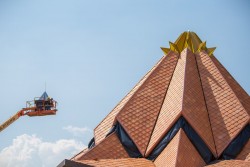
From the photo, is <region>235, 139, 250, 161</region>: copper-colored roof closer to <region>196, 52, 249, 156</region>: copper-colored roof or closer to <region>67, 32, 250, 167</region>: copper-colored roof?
<region>67, 32, 250, 167</region>: copper-colored roof

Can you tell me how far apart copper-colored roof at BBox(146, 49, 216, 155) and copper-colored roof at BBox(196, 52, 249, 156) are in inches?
12.0

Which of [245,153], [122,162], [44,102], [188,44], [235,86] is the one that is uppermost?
[188,44]

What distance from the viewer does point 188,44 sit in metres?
30.0

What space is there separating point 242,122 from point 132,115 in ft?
18.2

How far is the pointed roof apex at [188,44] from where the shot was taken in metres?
29.7

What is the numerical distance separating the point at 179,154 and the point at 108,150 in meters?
3.99

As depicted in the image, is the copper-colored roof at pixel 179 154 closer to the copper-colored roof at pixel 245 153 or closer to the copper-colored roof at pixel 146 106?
the copper-colored roof at pixel 146 106

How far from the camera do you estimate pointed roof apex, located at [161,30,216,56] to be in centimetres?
2967

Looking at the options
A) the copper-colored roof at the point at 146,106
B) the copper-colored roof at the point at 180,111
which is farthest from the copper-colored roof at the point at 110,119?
the copper-colored roof at the point at 146,106

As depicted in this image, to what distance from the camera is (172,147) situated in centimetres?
2336

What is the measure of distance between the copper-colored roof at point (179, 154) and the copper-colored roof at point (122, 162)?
525mm

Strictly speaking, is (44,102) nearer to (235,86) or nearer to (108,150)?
(108,150)

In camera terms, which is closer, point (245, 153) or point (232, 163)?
point (232, 163)

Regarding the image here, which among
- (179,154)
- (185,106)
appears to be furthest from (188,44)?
(179,154)
